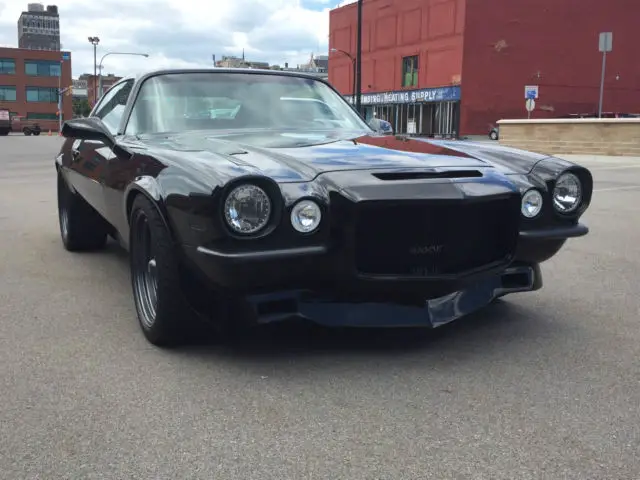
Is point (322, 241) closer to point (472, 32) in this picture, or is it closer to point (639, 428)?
point (639, 428)

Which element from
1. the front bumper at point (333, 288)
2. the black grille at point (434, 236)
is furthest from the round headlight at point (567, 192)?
the black grille at point (434, 236)

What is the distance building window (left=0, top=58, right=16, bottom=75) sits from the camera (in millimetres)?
84875

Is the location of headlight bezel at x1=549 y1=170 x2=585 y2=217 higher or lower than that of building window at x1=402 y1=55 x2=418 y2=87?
lower

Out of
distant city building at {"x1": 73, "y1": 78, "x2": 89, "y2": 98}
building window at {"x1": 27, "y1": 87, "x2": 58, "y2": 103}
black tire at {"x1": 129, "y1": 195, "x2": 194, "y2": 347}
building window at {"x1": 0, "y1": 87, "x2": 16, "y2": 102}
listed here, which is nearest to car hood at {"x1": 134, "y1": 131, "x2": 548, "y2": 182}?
black tire at {"x1": 129, "y1": 195, "x2": 194, "y2": 347}

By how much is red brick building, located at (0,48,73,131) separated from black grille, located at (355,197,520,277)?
89471mm

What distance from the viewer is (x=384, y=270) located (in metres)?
3.01

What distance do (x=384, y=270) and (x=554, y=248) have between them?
3.37 ft

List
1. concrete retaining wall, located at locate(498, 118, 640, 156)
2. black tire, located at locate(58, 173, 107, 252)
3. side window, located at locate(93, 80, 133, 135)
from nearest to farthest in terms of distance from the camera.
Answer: side window, located at locate(93, 80, 133, 135), black tire, located at locate(58, 173, 107, 252), concrete retaining wall, located at locate(498, 118, 640, 156)

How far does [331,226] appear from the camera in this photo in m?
2.92

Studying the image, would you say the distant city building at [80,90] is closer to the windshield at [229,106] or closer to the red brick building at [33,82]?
the red brick building at [33,82]

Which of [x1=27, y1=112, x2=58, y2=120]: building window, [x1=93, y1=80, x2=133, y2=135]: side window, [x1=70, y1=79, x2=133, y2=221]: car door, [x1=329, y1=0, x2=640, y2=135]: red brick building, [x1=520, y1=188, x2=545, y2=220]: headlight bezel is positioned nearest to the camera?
[x1=520, y1=188, x2=545, y2=220]: headlight bezel

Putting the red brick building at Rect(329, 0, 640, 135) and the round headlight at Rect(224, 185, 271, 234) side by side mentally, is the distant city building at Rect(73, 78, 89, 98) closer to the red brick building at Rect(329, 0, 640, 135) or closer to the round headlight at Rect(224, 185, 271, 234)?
the red brick building at Rect(329, 0, 640, 135)

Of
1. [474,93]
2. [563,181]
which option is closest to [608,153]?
[563,181]

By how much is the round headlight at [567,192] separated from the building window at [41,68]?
306 feet
